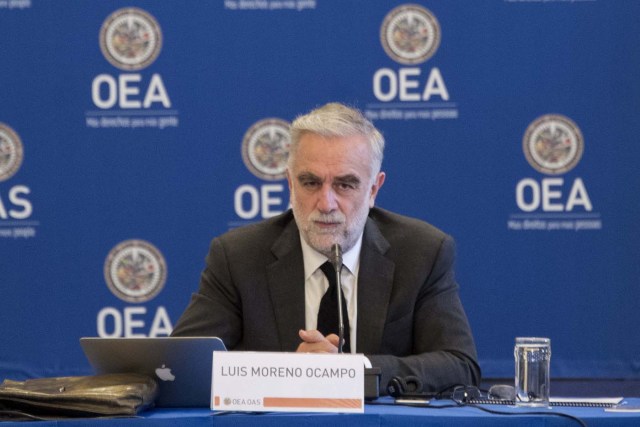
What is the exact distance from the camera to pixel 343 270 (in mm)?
3086

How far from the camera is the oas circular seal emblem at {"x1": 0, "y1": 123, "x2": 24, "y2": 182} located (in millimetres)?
3885

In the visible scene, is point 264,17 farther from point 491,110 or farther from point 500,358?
point 500,358

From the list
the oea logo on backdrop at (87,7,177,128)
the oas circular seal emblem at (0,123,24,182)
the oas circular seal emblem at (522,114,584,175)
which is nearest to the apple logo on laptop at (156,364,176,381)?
the oea logo on backdrop at (87,7,177,128)

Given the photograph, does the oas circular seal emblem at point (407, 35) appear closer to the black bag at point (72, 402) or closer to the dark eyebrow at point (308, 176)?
the dark eyebrow at point (308, 176)

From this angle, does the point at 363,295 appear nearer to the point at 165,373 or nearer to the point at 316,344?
the point at 316,344

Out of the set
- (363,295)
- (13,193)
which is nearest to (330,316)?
(363,295)

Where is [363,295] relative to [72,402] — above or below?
above

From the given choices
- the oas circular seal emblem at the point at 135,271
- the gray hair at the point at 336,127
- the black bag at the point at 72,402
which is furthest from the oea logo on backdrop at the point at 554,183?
the black bag at the point at 72,402

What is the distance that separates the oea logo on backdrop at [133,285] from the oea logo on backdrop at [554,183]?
1.35 meters

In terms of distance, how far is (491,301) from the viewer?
384 cm

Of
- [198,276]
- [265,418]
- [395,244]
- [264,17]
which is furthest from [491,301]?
[265,418]

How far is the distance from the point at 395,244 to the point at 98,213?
1313mm

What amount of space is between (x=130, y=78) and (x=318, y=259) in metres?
1.28

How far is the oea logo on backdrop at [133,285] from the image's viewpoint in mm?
3873
